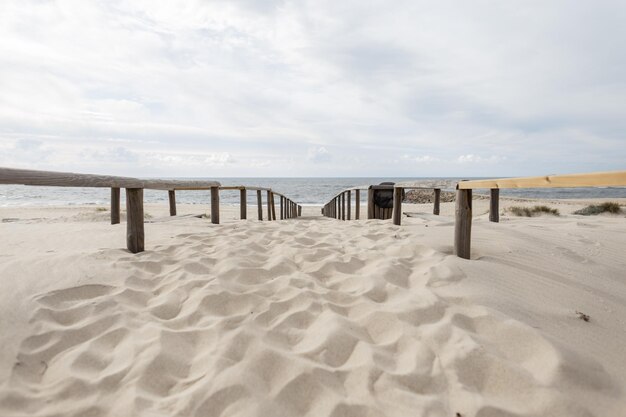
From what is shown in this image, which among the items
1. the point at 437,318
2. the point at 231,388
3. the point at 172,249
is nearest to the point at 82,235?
the point at 172,249

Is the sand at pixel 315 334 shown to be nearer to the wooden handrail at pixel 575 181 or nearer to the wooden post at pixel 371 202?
the wooden handrail at pixel 575 181

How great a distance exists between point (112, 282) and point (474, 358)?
8.05ft

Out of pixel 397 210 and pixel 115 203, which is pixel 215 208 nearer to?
pixel 115 203

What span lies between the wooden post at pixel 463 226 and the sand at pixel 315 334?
0.43 feet

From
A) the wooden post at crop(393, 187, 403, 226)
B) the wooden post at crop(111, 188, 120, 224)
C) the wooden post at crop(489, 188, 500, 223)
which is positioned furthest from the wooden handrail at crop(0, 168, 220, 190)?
the wooden post at crop(489, 188, 500, 223)

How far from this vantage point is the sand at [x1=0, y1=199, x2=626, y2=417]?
4.88 ft

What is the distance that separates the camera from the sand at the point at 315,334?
1.49 m

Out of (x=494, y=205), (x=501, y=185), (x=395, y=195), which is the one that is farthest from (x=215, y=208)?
(x=494, y=205)

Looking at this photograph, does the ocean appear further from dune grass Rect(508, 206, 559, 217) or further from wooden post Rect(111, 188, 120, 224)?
wooden post Rect(111, 188, 120, 224)

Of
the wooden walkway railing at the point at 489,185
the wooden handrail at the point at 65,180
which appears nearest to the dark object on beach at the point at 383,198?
the wooden walkway railing at the point at 489,185

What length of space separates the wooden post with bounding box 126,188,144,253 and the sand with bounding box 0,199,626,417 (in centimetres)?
24

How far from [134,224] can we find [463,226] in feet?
10.7

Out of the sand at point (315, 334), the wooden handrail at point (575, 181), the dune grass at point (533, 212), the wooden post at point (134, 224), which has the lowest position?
the sand at point (315, 334)

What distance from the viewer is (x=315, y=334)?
1988 millimetres
